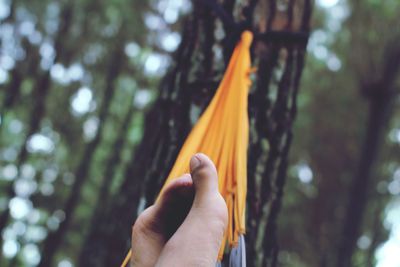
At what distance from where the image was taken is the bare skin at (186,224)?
2.86 feet

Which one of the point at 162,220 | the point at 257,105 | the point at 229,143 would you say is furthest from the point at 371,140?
the point at 162,220

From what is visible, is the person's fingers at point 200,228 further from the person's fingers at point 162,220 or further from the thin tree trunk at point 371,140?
the thin tree trunk at point 371,140

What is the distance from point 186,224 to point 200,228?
0.03m

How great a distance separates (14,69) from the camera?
24.5 ft

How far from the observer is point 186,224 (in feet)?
2.97

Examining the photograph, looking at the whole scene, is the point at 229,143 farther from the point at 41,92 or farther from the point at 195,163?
the point at 41,92

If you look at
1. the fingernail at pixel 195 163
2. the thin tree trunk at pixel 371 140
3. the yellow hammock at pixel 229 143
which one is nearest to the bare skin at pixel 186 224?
the fingernail at pixel 195 163

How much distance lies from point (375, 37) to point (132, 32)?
10.5 ft

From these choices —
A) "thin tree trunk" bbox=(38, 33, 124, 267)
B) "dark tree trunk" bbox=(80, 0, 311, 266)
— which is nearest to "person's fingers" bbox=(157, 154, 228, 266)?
"dark tree trunk" bbox=(80, 0, 311, 266)

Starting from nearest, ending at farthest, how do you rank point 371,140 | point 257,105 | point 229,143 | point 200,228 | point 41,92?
point 200,228 → point 229,143 → point 257,105 → point 371,140 → point 41,92

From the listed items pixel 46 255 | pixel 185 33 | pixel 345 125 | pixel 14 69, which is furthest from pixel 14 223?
pixel 185 33

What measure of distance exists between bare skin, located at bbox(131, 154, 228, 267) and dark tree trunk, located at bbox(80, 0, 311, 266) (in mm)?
784

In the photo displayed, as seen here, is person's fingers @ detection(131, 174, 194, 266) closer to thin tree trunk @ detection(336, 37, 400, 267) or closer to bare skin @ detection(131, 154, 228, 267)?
bare skin @ detection(131, 154, 228, 267)

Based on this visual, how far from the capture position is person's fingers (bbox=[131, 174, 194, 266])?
96cm
